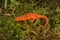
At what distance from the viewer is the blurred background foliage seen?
3982 millimetres

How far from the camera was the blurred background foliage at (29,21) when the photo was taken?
3.98m

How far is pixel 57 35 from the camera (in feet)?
13.3

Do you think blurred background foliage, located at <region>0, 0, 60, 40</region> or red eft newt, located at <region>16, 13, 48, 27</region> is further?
red eft newt, located at <region>16, 13, 48, 27</region>

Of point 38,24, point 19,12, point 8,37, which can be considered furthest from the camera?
point 19,12

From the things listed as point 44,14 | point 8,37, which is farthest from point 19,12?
point 8,37

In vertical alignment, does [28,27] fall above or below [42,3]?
below

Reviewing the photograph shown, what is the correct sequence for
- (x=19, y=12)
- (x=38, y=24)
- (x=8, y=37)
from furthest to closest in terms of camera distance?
(x=19, y=12) < (x=38, y=24) < (x=8, y=37)

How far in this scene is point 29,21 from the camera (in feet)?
13.9

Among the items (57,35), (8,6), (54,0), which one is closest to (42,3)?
(54,0)

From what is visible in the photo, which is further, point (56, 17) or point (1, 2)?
point (1, 2)

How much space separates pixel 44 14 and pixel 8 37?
0.87 m

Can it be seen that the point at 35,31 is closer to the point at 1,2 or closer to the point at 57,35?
the point at 57,35

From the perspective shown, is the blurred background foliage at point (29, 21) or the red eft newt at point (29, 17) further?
the red eft newt at point (29, 17)

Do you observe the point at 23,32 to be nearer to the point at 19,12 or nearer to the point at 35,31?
the point at 35,31
